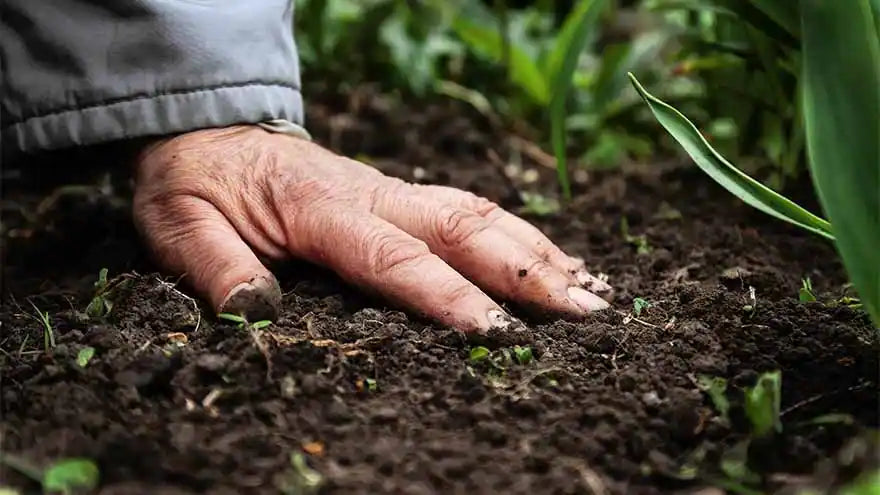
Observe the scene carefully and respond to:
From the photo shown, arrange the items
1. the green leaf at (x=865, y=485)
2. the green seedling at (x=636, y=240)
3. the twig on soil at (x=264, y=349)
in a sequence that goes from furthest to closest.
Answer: the green seedling at (x=636, y=240) < the twig on soil at (x=264, y=349) < the green leaf at (x=865, y=485)

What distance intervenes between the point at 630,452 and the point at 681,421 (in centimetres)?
6

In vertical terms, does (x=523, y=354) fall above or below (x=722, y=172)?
below

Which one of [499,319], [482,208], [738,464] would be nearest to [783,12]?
[482,208]

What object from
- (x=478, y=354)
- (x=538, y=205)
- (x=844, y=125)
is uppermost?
(x=844, y=125)

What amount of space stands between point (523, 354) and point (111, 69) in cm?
63

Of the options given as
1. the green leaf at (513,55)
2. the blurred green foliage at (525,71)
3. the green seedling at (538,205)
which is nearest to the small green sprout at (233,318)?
the green seedling at (538,205)

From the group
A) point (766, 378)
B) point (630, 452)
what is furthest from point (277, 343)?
point (766, 378)

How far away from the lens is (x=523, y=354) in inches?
38.5

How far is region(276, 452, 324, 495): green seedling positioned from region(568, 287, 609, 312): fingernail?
43 cm

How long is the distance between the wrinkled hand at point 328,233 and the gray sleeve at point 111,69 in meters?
0.05

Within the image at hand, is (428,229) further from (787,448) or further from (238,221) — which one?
(787,448)

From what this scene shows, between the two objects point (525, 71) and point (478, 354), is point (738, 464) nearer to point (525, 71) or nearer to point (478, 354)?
point (478, 354)

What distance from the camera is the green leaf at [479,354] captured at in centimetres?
98

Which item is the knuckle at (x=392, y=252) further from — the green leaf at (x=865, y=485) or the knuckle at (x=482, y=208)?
the green leaf at (x=865, y=485)
